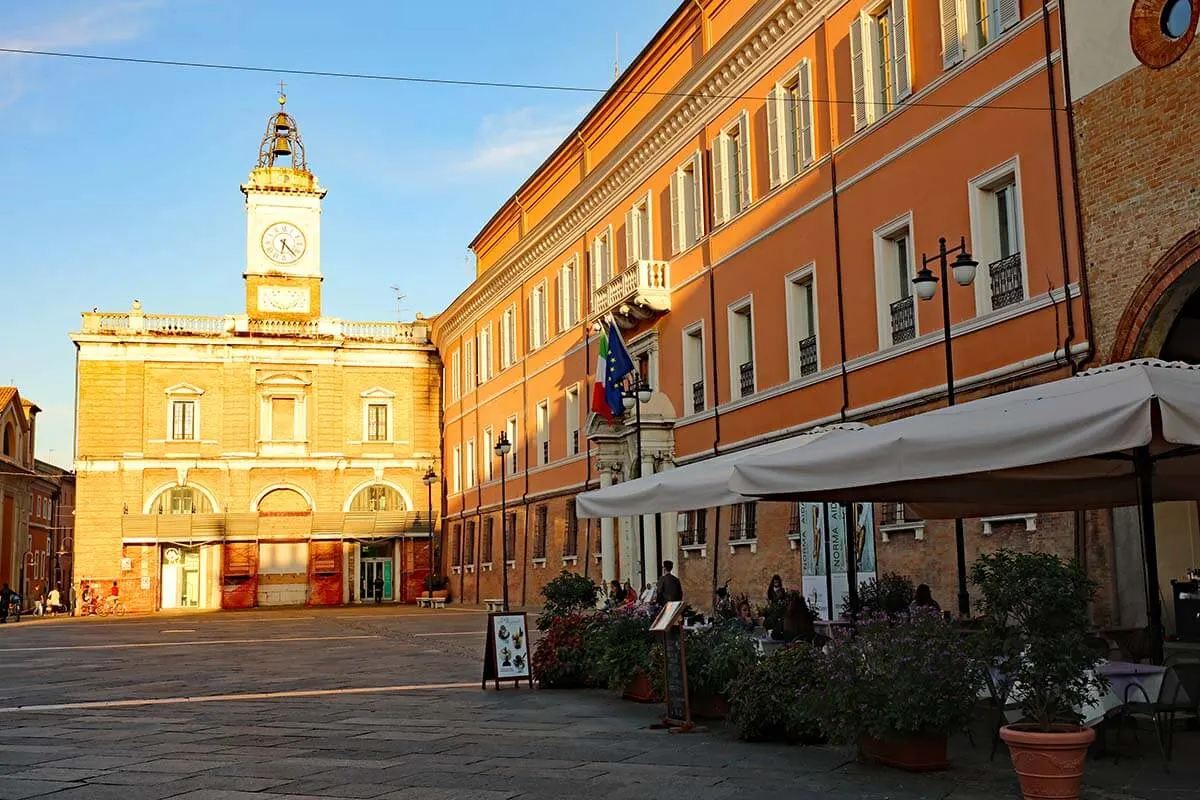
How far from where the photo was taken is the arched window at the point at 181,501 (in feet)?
166

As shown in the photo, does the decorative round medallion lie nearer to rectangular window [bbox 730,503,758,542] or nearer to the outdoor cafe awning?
the outdoor cafe awning

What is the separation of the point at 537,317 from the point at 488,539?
1022 cm

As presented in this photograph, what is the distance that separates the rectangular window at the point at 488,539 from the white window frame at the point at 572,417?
973 centimetres

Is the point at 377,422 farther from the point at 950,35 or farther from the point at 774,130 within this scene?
the point at 950,35

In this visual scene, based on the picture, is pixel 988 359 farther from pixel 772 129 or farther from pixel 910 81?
pixel 772 129

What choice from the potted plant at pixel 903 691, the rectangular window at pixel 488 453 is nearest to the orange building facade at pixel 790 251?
the rectangular window at pixel 488 453

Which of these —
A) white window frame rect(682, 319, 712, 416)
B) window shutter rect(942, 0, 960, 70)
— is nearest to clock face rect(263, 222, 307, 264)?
white window frame rect(682, 319, 712, 416)

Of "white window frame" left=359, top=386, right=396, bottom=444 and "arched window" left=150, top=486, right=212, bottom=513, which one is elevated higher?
"white window frame" left=359, top=386, right=396, bottom=444

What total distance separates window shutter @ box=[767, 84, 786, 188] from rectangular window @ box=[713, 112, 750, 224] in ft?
3.19

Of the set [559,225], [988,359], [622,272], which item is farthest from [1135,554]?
[559,225]

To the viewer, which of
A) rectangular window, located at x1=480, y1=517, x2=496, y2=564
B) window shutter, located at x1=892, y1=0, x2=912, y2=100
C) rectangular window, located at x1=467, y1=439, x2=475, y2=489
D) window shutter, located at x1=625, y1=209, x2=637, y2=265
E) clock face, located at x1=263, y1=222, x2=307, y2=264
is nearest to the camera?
window shutter, located at x1=892, y1=0, x2=912, y2=100

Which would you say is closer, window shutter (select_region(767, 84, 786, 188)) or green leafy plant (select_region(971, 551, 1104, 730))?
green leafy plant (select_region(971, 551, 1104, 730))

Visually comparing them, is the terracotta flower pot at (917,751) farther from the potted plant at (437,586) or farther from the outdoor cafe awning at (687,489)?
the potted plant at (437,586)

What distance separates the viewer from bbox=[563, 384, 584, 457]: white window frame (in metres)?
36.0
